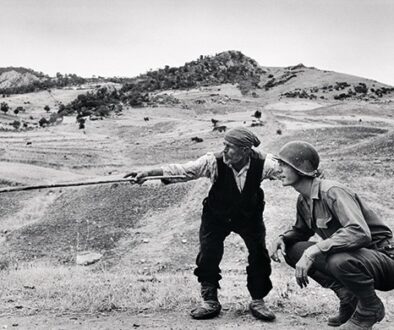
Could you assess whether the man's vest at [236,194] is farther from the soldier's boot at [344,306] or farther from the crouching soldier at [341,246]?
the soldier's boot at [344,306]

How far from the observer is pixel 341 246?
12.6 ft

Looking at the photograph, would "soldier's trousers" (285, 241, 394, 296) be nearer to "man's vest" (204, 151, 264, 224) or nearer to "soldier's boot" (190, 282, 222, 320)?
"man's vest" (204, 151, 264, 224)

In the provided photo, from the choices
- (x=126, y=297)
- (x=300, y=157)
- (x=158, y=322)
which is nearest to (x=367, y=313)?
(x=300, y=157)

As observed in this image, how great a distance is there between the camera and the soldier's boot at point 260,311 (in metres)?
4.77

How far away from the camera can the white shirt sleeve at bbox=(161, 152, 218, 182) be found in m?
4.81

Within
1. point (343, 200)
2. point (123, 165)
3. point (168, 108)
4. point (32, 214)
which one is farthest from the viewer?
point (168, 108)

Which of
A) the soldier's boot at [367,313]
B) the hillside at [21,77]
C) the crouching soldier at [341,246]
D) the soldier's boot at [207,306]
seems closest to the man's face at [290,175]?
the crouching soldier at [341,246]

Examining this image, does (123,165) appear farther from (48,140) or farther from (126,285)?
(126,285)

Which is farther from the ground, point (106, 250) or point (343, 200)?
point (343, 200)

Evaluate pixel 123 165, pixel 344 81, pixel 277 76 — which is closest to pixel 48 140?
pixel 123 165

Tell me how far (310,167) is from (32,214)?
12.3m

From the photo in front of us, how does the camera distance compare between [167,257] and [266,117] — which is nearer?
[167,257]

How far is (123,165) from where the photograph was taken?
72.5 feet

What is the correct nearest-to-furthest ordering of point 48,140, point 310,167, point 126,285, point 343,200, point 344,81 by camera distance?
point 343,200 → point 310,167 → point 126,285 → point 48,140 → point 344,81
